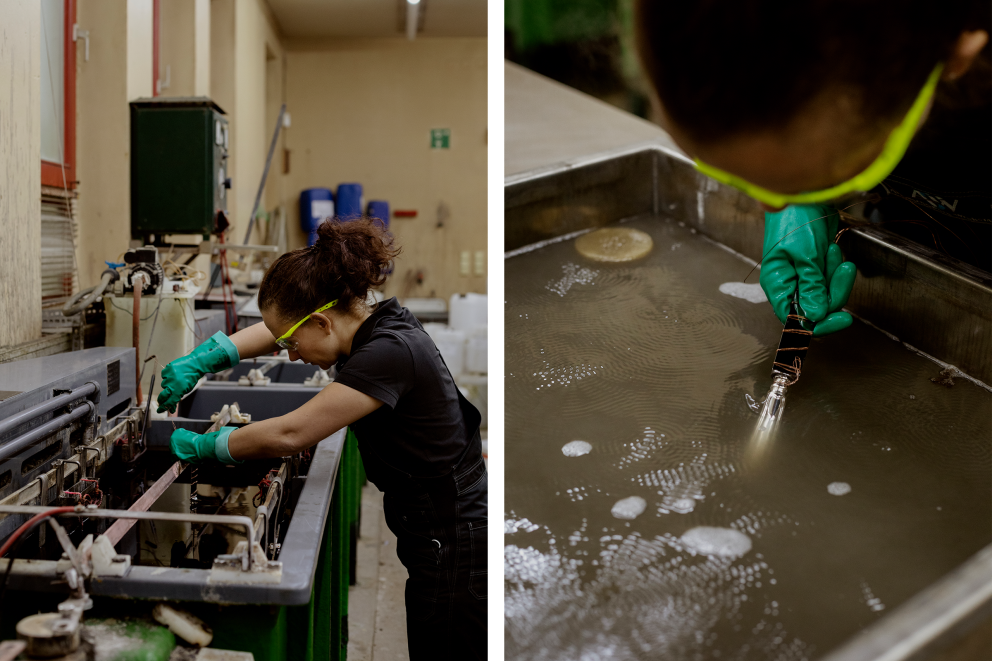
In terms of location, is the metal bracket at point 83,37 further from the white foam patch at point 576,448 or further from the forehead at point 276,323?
the white foam patch at point 576,448

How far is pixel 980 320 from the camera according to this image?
779 mm

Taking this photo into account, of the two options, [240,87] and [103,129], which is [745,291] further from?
[240,87]

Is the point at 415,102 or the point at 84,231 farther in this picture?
the point at 415,102

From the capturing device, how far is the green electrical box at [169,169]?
2605 mm

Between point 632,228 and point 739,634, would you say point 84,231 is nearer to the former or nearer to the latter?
point 632,228

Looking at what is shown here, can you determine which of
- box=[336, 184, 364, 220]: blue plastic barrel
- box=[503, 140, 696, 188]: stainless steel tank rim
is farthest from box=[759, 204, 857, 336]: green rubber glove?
box=[336, 184, 364, 220]: blue plastic barrel

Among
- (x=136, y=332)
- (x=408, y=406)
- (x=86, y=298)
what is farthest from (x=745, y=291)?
(x=86, y=298)

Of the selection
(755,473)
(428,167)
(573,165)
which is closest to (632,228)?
(573,165)

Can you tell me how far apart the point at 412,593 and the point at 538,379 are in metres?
→ 0.77

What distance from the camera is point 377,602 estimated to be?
2607 mm

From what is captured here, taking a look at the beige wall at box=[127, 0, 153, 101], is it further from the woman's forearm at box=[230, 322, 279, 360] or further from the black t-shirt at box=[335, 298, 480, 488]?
the black t-shirt at box=[335, 298, 480, 488]

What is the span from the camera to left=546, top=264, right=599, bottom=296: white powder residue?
92 centimetres

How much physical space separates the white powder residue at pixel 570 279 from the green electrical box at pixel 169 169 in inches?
84.3

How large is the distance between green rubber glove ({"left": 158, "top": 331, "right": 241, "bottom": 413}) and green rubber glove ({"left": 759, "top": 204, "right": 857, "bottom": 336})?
4.35 feet
